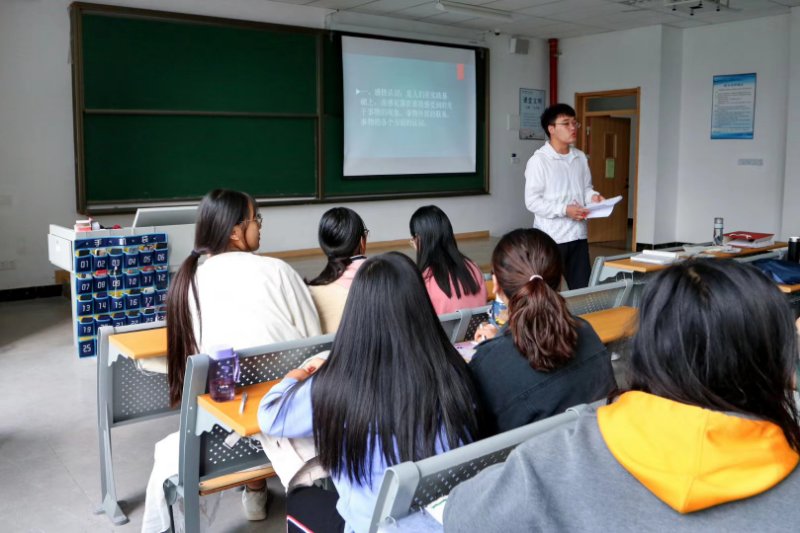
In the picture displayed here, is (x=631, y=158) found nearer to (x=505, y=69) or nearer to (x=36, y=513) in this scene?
(x=505, y=69)

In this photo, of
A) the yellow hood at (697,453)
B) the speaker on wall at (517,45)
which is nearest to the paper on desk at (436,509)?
the yellow hood at (697,453)

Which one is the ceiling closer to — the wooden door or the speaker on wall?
the speaker on wall

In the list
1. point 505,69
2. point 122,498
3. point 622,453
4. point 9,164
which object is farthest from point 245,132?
point 622,453

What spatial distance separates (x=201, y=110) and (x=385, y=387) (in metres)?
6.32

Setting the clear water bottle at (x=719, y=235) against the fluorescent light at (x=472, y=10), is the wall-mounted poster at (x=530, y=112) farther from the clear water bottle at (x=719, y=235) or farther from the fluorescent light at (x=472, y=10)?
the clear water bottle at (x=719, y=235)

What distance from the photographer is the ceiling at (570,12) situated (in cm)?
771

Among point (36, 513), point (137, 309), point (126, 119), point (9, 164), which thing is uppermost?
point (126, 119)

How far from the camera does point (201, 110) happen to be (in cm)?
720

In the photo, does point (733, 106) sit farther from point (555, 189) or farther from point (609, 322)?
point (609, 322)

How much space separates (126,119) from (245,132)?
121 centimetres

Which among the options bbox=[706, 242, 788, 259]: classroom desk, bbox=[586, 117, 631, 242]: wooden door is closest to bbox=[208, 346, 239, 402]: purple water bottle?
bbox=[706, 242, 788, 259]: classroom desk

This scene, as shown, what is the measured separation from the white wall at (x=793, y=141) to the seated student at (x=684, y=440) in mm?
7997

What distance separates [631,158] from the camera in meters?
11.3

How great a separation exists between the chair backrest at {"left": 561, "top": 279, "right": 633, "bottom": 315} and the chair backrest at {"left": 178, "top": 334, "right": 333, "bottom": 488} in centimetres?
135
